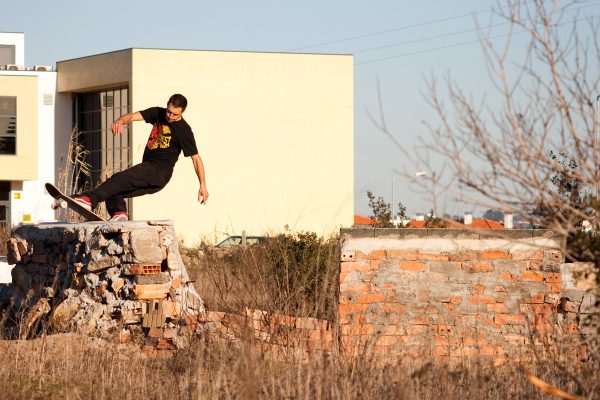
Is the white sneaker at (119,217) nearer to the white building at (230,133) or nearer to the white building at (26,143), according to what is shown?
the white building at (230,133)

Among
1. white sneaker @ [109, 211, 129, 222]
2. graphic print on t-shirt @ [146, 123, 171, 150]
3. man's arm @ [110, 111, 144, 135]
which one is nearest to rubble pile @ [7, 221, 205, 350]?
white sneaker @ [109, 211, 129, 222]

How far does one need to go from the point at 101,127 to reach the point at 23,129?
3.27 meters

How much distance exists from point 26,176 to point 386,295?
33.9m

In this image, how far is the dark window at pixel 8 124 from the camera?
43.7 metres

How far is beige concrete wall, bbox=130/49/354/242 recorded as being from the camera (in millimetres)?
41156

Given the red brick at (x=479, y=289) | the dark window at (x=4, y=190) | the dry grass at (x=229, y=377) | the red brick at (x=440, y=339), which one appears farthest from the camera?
the dark window at (x=4, y=190)

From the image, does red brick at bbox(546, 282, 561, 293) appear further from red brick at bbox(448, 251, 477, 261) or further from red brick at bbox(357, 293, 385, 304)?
red brick at bbox(357, 293, 385, 304)

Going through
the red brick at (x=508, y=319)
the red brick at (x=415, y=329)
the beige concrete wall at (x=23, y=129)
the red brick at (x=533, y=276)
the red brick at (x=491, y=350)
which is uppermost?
the beige concrete wall at (x=23, y=129)

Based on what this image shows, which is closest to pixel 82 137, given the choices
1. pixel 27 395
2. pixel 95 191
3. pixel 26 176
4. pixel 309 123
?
pixel 26 176

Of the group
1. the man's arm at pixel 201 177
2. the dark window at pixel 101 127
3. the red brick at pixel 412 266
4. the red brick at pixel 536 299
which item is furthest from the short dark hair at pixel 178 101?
the dark window at pixel 101 127

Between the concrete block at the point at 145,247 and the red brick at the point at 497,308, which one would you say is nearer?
the concrete block at the point at 145,247

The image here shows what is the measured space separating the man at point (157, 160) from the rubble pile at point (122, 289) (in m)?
0.37

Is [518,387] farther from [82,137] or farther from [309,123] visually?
[82,137]

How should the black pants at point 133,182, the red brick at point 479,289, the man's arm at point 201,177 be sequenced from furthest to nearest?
the red brick at point 479,289
the black pants at point 133,182
the man's arm at point 201,177
